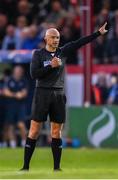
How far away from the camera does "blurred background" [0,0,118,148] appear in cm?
2072

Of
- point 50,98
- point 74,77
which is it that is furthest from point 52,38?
point 74,77

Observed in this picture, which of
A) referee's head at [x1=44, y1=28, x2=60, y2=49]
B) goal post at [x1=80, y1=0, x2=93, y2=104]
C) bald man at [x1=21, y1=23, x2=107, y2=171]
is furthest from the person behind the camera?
goal post at [x1=80, y1=0, x2=93, y2=104]

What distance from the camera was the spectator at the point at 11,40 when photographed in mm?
22484

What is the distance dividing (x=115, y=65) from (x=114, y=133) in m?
2.13

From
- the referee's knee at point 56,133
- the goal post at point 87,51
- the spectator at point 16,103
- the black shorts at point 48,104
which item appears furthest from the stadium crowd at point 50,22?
the referee's knee at point 56,133

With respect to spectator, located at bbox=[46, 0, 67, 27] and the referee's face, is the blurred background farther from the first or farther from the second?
the referee's face

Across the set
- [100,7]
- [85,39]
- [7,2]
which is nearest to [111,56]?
[100,7]

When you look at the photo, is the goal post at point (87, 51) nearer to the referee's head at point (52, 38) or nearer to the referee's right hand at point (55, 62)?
the referee's head at point (52, 38)

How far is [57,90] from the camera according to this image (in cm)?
1325

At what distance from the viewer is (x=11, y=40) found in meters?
22.7

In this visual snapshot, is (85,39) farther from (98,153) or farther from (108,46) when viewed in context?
(108,46)

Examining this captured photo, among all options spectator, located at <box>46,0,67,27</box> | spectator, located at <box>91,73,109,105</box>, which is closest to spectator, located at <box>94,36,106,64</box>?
spectator, located at <box>91,73,109,105</box>

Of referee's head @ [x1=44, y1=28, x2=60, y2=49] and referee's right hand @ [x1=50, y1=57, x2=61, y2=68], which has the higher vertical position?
referee's head @ [x1=44, y1=28, x2=60, y2=49]

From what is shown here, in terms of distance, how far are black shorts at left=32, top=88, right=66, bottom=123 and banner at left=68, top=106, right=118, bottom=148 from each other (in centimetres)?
731
